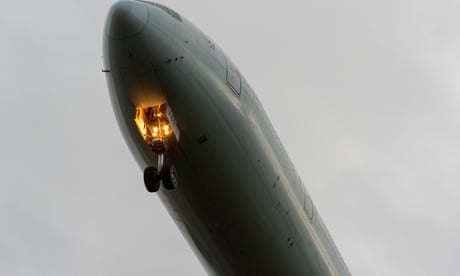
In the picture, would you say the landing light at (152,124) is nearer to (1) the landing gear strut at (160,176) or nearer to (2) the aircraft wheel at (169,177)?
(1) the landing gear strut at (160,176)

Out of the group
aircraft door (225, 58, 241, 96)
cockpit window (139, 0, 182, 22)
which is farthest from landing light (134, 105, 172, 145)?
cockpit window (139, 0, 182, 22)

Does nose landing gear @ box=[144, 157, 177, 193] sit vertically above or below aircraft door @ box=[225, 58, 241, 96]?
below

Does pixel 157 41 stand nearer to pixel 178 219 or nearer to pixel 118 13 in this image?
pixel 118 13

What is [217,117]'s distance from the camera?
23297 mm

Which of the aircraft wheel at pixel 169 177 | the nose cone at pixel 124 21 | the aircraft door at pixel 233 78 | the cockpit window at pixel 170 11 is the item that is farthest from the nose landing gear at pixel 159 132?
the cockpit window at pixel 170 11

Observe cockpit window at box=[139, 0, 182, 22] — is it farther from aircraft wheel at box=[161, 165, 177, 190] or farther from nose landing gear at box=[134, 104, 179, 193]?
aircraft wheel at box=[161, 165, 177, 190]

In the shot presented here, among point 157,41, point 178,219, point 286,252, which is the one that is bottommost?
point 286,252

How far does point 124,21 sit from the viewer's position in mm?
21578

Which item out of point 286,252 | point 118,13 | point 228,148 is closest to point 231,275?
point 286,252

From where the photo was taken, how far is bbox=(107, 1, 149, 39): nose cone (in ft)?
70.8

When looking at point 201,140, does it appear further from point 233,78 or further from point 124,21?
point 124,21

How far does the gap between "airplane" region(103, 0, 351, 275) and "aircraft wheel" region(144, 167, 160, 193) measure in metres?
0.03

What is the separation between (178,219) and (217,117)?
14.1ft

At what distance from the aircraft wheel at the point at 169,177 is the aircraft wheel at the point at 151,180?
19cm
